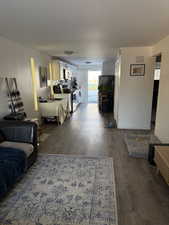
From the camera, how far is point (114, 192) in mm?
2113

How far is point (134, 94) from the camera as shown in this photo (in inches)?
179

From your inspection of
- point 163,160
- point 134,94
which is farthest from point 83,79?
point 163,160

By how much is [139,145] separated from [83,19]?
8.43 ft

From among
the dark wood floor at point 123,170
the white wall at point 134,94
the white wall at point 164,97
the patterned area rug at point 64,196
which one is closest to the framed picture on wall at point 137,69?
the white wall at point 134,94

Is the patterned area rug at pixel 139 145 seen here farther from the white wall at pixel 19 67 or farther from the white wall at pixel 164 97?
the white wall at pixel 19 67

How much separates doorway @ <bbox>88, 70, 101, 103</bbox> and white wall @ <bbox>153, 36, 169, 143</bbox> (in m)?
6.53

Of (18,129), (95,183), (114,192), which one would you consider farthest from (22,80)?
(114,192)

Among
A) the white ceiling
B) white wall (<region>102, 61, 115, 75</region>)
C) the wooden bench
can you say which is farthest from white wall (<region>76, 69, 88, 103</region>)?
the wooden bench

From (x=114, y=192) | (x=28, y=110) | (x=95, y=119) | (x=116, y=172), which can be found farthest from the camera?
(x=95, y=119)

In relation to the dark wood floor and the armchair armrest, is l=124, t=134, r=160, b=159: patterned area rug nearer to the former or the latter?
the dark wood floor

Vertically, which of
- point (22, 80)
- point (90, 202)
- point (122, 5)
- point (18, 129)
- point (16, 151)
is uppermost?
point (122, 5)

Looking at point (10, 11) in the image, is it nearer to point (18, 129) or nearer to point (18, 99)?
point (18, 129)

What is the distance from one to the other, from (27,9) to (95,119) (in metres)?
4.43

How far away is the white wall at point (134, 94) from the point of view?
14.3 feet
